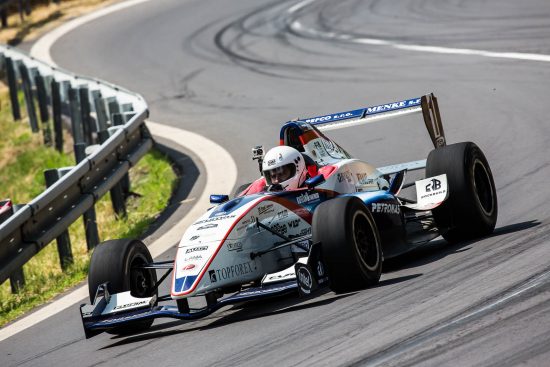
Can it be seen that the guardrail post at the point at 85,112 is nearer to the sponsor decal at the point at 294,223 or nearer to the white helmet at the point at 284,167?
the white helmet at the point at 284,167

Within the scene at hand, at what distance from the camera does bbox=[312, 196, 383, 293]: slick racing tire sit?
9.13 metres

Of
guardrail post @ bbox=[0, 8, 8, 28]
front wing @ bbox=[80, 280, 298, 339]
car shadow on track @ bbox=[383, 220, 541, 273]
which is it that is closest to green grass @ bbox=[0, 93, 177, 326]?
front wing @ bbox=[80, 280, 298, 339]

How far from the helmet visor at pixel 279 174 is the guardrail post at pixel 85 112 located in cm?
933

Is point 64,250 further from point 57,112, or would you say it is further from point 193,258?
point 57,112

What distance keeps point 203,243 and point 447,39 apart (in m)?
16.0

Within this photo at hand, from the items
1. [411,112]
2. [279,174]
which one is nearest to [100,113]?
[411,112]

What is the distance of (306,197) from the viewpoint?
10.5 meters

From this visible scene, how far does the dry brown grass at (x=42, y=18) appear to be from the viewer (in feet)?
107

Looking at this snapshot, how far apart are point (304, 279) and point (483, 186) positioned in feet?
9.82

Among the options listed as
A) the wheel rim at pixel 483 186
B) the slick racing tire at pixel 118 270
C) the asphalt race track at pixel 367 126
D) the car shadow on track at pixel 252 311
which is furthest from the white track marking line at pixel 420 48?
the slick racing tire at pixel 118 270

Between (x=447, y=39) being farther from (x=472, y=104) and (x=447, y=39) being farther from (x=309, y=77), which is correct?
(x=472, y=104)

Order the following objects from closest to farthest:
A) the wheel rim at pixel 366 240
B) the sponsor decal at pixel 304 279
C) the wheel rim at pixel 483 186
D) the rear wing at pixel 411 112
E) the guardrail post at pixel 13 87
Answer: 1. the sponsor decal at pixel 304 279
2. the wheel rim at pixel 366 240
3. the wheel rim at pixel 483 186
4. the rear wing at pixel 411 112
5. the guardrail post at pixel 13 87

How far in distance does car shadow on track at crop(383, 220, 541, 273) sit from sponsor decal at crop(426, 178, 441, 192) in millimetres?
585

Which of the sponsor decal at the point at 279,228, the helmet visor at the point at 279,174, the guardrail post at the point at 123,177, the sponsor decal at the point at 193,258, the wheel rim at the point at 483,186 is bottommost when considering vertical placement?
the guardrail post at the point at 123,177
